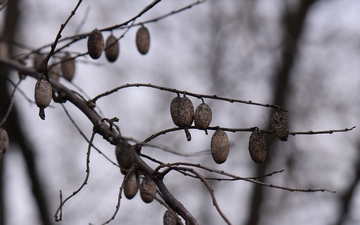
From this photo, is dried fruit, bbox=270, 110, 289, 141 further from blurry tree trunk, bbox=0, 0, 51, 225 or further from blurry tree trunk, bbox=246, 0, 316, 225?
blurry tree trunk, bbox=246, 0, 316, 225

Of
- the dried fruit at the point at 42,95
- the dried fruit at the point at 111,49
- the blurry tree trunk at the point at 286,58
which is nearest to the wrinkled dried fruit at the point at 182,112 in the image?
the dried fruit at the point at 42,95

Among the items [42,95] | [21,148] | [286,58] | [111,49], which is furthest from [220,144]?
[286,58]

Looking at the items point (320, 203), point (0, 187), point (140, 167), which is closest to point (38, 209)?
point (0, 187)

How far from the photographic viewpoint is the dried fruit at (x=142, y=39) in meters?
1.45

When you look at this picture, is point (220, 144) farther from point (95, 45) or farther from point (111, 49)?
point (111, 49)

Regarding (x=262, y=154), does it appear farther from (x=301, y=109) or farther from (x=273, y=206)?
(x=273, y=206)

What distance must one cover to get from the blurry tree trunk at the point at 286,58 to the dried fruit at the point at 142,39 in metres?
3.12

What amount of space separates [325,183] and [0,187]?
3077 mm

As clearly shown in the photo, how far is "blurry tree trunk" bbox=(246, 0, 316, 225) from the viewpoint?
444cm

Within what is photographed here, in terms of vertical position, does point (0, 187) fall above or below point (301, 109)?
below

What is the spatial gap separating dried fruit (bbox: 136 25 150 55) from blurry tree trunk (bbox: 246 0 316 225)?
3.12 metres

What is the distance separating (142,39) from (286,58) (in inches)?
127

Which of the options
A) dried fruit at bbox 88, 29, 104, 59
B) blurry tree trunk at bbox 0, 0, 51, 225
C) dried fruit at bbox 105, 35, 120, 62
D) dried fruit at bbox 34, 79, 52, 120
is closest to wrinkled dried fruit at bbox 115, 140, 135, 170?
dried fruit at bbox 34, 79, 52, 120

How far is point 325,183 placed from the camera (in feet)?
16.1
